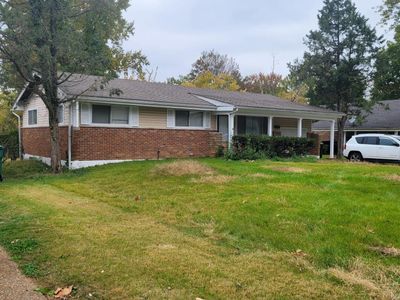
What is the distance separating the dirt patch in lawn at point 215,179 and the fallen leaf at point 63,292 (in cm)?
673

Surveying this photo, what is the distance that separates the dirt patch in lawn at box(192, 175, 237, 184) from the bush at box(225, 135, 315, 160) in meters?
6.85

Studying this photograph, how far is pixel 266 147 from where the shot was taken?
2022cm

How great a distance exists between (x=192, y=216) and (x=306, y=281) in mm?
3704

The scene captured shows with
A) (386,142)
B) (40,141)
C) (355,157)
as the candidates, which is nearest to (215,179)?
(386,142)

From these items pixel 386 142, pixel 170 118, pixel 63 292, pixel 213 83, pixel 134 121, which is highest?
pixel 213 83

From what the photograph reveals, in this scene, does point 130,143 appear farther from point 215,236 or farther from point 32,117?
point 215,236

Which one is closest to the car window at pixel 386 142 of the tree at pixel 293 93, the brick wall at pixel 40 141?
the brick wall at pixel 40 141

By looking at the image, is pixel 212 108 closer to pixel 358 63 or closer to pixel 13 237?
pixel 358 63

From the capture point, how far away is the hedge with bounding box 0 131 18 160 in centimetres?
2582

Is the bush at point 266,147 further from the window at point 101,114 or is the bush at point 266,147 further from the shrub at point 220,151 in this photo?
the window at point 101,114

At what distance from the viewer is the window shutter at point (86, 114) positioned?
1744cm

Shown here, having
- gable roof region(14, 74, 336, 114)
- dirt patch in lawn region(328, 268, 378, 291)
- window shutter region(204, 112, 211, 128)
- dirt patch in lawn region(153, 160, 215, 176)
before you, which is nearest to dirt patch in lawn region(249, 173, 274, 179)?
dirt patch in lawn region(153, 160, 215, 176)

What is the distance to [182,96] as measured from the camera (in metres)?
22.1

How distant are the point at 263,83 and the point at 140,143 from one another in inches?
1649
